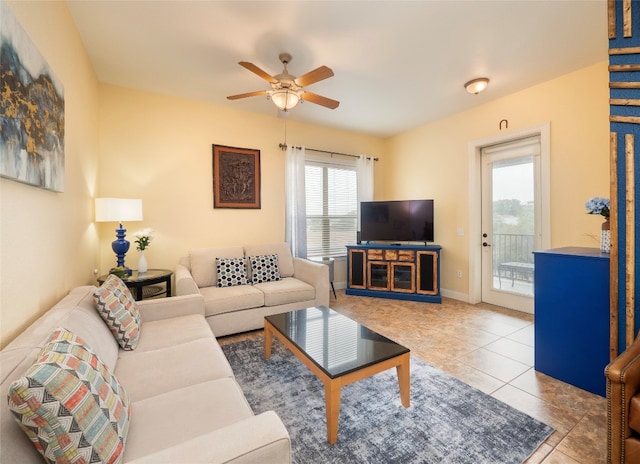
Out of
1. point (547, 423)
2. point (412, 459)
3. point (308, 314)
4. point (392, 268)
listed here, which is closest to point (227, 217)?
point (308, 314)

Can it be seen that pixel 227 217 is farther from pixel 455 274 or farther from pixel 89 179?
pixel 455 274

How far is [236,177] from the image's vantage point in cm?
404

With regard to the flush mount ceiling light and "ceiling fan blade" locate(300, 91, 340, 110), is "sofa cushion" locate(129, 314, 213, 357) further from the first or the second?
the flush mount ceiling light

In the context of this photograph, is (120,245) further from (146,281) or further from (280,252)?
(280,252)

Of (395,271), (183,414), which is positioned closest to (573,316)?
(395,271)

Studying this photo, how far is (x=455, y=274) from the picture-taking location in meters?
4.36

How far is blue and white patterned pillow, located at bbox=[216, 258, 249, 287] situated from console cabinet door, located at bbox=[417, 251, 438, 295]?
2.53m

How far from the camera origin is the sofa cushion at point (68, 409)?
0.75m

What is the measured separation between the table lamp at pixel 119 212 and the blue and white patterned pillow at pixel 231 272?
0.98 m

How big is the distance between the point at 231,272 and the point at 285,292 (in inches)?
28.2

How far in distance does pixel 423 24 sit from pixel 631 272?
88.3 inches

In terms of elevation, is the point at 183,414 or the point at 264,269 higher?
the point at 264,269

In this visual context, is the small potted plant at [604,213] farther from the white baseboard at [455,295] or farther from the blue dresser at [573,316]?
the white baseboard at [455,295]

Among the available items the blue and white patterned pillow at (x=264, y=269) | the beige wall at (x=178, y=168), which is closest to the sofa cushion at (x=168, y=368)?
the blue and white patterned pillow at (x=264, y=269)
